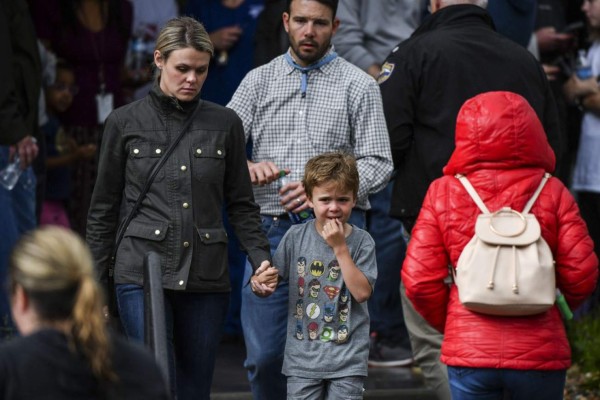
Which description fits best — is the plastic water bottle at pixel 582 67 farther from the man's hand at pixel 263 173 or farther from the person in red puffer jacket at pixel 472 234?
the person in red puffer jacket at pixel 472 234

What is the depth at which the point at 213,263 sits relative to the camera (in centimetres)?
602

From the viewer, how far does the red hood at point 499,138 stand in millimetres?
5961

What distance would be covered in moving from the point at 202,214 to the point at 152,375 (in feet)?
7.19

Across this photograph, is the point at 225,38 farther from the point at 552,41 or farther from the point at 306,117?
the point at 306,117

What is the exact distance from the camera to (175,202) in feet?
19.6

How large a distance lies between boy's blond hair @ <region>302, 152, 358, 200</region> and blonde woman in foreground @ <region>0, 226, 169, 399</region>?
2.50 metres

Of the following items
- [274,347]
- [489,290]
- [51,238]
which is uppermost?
[51,238]

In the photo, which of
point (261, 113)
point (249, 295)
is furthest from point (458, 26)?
point (249, 295)

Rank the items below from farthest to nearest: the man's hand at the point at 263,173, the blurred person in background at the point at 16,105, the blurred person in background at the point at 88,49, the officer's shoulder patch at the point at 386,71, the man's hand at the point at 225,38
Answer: the blurred person in background at the point at 88,49 → the man's hand at the point at 225,38 → the blurred person in background at the point at 16,105 → the officer's shoulder patch at the point at 386,71 → the man's hand at the point at 263,173

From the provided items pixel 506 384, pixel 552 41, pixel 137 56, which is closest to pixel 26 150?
pixel 137 56

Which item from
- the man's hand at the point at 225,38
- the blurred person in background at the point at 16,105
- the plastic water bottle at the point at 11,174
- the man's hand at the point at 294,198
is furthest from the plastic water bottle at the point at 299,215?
the man's hand at the point at 225,38

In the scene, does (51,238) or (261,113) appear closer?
(51,238)

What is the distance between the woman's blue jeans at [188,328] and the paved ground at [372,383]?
5.87 ft

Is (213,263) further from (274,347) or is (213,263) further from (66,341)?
(66,341)
